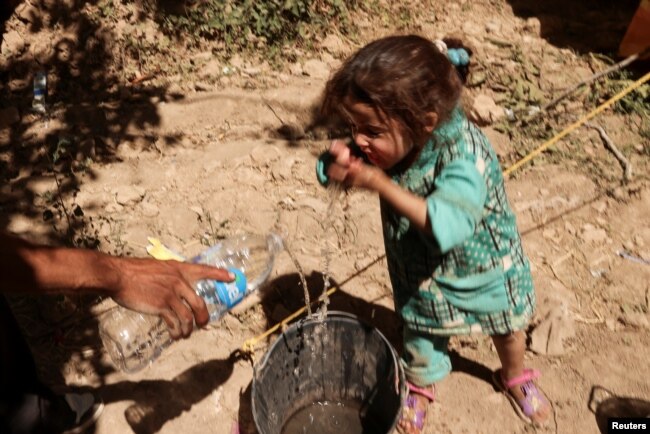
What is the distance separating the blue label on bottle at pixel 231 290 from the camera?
2.06 m

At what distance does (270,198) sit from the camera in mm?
3301

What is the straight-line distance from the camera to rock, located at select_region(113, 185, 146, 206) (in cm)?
329

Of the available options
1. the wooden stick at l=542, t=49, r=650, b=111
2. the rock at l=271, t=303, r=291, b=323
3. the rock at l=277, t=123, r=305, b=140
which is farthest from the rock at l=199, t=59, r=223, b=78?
the wooden stick at l=542, t=49, r=650, b=111

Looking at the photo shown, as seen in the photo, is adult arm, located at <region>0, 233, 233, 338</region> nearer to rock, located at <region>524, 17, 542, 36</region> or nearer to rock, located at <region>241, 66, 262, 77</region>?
rock, located at <region>241, 66, 262, 77</region>

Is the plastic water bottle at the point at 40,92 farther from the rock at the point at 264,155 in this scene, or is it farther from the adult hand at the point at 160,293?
the adult hand at the point at 160,293

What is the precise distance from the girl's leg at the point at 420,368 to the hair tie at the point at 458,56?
97cm

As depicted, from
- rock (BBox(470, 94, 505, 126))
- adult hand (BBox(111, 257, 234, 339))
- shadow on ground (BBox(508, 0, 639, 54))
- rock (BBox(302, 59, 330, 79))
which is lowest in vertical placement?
rock (BBox(302, 59, 330, 79))

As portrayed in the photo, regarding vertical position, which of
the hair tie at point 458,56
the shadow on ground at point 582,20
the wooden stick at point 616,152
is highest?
the hair tie at point 458,56

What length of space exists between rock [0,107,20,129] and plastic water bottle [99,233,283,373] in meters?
1.69

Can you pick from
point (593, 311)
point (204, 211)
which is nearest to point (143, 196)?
point (204, 211)

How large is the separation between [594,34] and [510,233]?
3.15 metres

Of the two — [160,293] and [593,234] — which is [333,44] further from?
[160,293]

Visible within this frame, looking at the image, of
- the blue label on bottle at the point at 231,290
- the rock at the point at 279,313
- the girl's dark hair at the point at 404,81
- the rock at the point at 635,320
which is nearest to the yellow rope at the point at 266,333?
the rock at the point at 279,313
